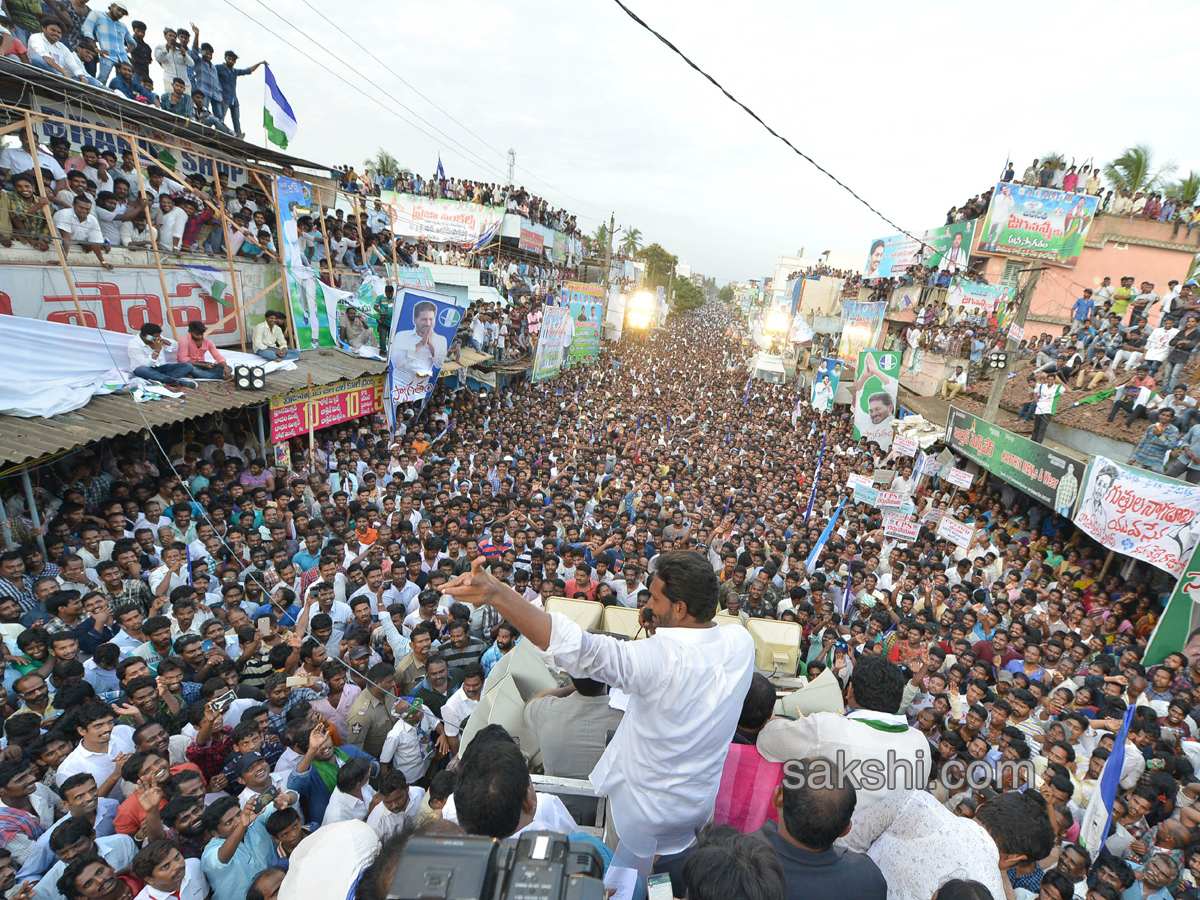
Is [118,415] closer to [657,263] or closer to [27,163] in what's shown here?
[27,163]

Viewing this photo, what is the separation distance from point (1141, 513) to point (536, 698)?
8.46 m

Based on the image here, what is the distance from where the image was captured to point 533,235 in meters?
30.7

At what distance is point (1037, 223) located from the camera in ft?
62.5

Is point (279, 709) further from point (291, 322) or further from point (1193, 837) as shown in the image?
point (291, 322)

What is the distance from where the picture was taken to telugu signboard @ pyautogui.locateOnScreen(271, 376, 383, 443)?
351 inches

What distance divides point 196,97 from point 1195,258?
27.6 metres

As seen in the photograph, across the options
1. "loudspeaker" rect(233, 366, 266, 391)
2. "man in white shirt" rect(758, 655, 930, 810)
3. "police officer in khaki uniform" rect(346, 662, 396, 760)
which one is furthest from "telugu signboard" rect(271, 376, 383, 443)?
"man in white shirt" rect(758, 655, 930, 810)

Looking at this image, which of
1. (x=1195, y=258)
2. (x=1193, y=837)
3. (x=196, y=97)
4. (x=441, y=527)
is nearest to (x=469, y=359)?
(x=196, y=97)

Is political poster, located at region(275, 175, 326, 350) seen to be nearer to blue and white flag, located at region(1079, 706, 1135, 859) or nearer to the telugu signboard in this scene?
the telugu signboard

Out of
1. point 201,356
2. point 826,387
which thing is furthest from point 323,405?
point 826,387

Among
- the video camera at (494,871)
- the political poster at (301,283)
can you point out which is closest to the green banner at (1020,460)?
the video camera at (494,871)

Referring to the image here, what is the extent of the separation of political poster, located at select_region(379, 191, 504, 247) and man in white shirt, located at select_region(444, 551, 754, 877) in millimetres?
28087

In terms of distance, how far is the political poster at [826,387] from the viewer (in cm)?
1880

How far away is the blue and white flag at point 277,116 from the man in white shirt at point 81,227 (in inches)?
138
